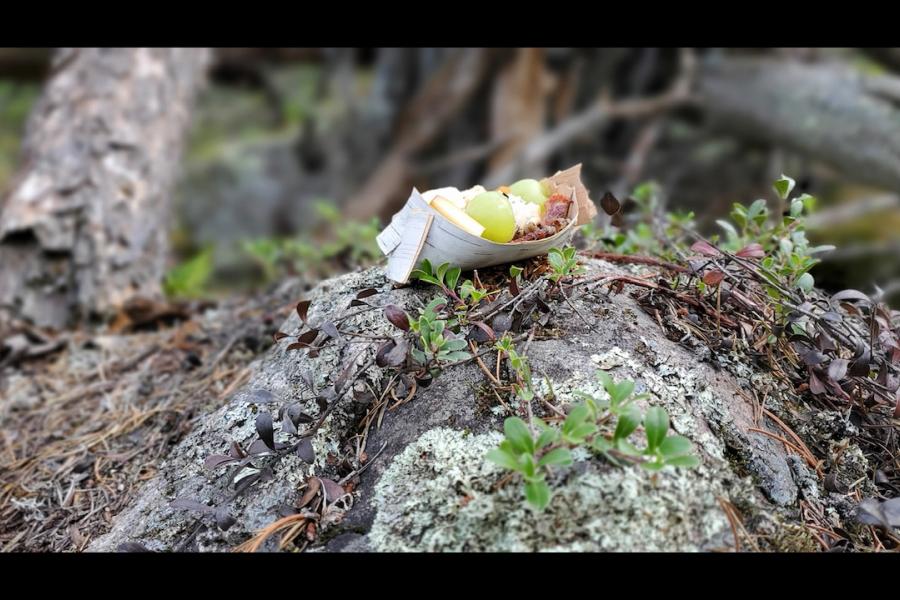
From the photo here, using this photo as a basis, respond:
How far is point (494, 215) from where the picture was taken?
2.03 m

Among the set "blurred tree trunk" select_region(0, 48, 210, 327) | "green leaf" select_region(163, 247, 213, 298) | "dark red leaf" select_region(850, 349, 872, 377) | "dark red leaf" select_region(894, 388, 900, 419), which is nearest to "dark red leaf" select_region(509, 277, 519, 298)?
"dark red leaf" select_region(850, 349, 872, 377)

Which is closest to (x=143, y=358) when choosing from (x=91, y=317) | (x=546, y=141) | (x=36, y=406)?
(x=36, y=406)

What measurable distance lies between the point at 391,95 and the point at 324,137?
103cm

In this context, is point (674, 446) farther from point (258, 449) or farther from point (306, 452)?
point (258, 449)

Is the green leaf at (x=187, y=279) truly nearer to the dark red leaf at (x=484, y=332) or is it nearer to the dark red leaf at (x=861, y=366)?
the dark red leaf at (x=484, y=332)

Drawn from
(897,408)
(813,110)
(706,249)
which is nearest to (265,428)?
(706,249)

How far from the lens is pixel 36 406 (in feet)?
9.71

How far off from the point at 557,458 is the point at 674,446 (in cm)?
25

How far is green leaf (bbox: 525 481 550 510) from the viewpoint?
1.45 meters

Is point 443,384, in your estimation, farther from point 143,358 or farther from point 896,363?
point 143,358

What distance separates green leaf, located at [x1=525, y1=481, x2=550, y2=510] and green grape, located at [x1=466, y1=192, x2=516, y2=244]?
0.82 meters

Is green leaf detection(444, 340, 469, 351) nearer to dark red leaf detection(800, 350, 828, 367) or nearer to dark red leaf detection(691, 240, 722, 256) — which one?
dark red leaf detection(691, 240, 722, 256)

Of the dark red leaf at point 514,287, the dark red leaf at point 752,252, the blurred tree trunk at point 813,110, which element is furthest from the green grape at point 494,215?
the blurred tree trunk at point 813,110

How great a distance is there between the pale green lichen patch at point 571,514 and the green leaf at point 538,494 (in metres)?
0.12
